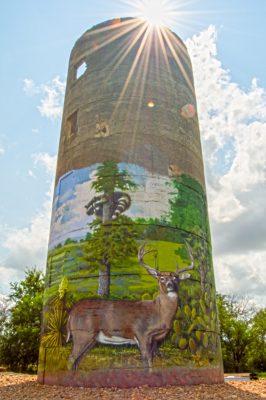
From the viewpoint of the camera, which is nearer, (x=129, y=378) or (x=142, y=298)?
(x=129, y=378)

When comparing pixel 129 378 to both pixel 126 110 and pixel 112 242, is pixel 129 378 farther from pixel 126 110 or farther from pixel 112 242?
pixel 126 110

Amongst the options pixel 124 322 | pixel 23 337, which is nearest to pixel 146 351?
pixel 124 322

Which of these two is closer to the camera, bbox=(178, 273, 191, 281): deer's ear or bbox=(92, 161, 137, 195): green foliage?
bbox=(178, 273, 191, 281): deer's ear

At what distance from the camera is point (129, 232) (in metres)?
14.4

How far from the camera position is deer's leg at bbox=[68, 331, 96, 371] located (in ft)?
42.5

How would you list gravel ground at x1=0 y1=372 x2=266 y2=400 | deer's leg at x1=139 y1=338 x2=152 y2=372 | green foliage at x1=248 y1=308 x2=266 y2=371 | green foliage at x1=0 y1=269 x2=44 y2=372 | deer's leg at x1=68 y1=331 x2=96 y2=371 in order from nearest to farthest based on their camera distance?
1. gravel ground at x1=0 y1=372 x2=266 y2=400
2. deer's leg at x1=139 y1=338 x2=152 y2=372
3. deer's leg at x1=68 y1=331 x2=96 y2=371
4. green foliage at x1=0 y1=269 x2=44 y2=372
5. green foliage at x1=248 y1=308 x2=266 y2=371

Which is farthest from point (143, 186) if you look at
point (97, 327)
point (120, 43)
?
point (120, 43)

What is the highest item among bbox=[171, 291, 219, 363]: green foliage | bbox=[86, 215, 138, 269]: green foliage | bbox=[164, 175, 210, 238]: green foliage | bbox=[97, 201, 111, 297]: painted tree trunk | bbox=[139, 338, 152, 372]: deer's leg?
bbox=[164, 175, 210, 238]: green foliage

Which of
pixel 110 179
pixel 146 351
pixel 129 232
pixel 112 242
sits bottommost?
pixel 146 351

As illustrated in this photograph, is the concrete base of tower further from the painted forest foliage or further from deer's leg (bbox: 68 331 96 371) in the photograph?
the painted forest foliage

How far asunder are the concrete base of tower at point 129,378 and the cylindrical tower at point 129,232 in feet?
0.11

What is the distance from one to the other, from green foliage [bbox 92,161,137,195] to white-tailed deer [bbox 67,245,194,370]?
3.64 metres

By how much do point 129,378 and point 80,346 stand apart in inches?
78.4

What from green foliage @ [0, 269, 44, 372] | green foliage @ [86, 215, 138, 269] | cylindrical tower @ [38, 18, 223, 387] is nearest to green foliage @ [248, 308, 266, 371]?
green foliage @ [0, 269, 44, 372]
